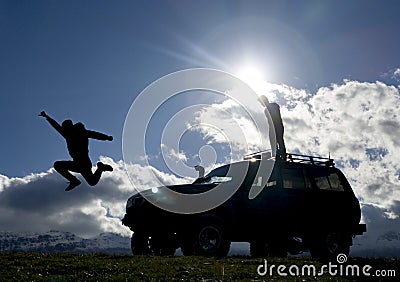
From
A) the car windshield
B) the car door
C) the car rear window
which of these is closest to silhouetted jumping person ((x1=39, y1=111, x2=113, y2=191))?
the car windshield

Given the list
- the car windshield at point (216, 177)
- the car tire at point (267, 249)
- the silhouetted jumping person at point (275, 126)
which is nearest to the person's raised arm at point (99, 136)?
the car windshield at point (216, 177)

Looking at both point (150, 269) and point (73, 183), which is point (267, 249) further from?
point (73, 183)

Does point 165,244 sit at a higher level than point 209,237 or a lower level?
lower

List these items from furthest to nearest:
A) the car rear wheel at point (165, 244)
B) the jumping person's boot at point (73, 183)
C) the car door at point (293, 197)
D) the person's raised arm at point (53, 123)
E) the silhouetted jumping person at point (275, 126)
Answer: the silhouetted jumping person at point (275, 126) < the car rear wheel at point (165, 244) < the car door at point (293, 197) < the jumping person's boot at point (73, 183) < the person's raised arm at point (53, 123)

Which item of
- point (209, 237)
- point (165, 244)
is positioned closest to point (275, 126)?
point (209, 237)

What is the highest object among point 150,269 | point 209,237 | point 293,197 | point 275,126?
point 275,126

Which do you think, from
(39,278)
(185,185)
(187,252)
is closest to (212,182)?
(185,185)

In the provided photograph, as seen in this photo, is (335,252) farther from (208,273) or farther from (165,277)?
(165,277)

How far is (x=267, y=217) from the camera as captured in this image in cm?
1471

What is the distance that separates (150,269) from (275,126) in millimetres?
8379

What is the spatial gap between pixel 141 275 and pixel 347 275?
14.2ft

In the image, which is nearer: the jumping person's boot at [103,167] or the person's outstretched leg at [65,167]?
the person's outstretched leg at [65,167]

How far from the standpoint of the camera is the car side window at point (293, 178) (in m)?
15.0

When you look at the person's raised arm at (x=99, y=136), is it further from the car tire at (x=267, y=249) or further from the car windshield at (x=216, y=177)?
the car tire at (x=267, y=249)
